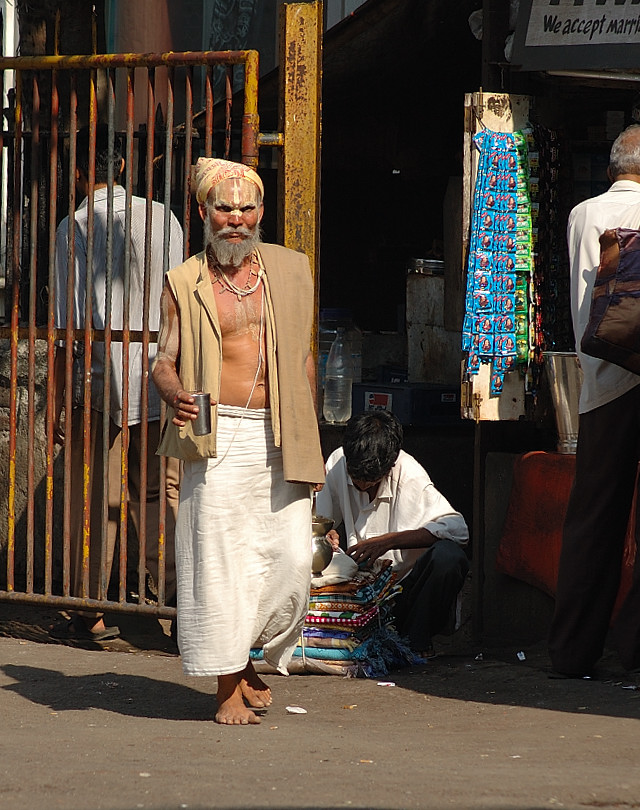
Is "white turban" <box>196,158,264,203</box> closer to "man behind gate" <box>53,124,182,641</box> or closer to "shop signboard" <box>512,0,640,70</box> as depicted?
"man behind gate" <box>53,124,182,641</box>

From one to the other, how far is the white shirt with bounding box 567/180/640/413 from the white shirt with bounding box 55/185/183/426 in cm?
173

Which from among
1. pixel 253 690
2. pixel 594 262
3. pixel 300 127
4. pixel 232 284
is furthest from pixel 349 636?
pixel 300 127

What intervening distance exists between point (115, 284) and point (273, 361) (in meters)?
1.51

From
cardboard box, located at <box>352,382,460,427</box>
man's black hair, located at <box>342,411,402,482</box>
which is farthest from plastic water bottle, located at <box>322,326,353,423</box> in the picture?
man's black hair, located at <box>342,411,402,482</box>

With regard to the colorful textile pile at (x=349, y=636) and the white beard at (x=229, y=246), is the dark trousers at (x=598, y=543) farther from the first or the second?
the white beard at (x=229, y=246)

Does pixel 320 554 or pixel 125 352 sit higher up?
pixel 125 352

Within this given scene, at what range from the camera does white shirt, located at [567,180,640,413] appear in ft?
Result: 15.7

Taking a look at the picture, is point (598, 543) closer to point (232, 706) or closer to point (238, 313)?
point (232, 706)

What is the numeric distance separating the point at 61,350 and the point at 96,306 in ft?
1.21

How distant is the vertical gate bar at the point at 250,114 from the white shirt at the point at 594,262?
1296 mm

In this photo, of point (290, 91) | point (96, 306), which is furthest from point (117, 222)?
point (290, 91)

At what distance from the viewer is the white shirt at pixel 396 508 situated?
5.79 m

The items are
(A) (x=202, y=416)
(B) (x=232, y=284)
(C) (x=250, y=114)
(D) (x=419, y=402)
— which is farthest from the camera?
(D) (x=419, y=402)

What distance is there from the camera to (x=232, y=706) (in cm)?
440
